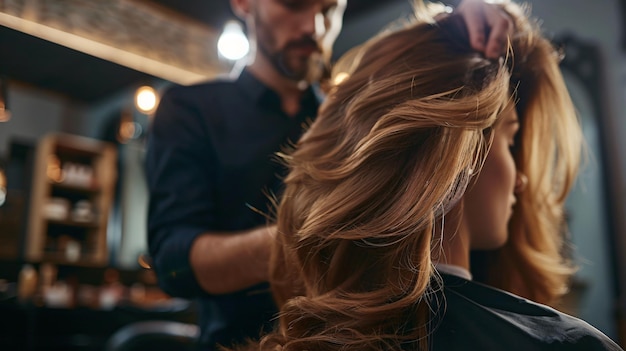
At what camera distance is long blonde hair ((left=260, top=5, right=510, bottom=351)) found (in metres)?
0.83

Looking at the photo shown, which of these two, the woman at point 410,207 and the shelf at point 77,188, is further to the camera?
the shelf at point 77,188

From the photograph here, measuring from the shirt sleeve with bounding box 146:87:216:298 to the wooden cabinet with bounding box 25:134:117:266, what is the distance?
145 inches

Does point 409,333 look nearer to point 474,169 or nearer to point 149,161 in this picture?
point 474,169

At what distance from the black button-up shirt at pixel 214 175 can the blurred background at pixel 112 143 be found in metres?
0.12

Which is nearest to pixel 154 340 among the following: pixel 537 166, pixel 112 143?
pixel 537 166

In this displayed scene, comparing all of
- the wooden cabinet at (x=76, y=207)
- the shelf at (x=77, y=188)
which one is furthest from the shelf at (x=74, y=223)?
the shelf at (x=77, y=188)

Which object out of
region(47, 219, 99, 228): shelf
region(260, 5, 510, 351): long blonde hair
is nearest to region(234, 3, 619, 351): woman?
region(260, 5, 510, 351): long blonde hair

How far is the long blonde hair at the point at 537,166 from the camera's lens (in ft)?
3.58

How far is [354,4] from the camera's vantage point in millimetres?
4855

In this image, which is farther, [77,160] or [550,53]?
[77,160]

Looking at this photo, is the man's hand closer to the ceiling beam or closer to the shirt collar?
the shirt collar

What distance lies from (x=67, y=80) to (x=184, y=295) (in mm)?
503

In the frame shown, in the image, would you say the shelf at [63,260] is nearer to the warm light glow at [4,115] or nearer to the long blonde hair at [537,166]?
the warm light glow at [4,115]

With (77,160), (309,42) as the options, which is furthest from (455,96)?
(77,160)
